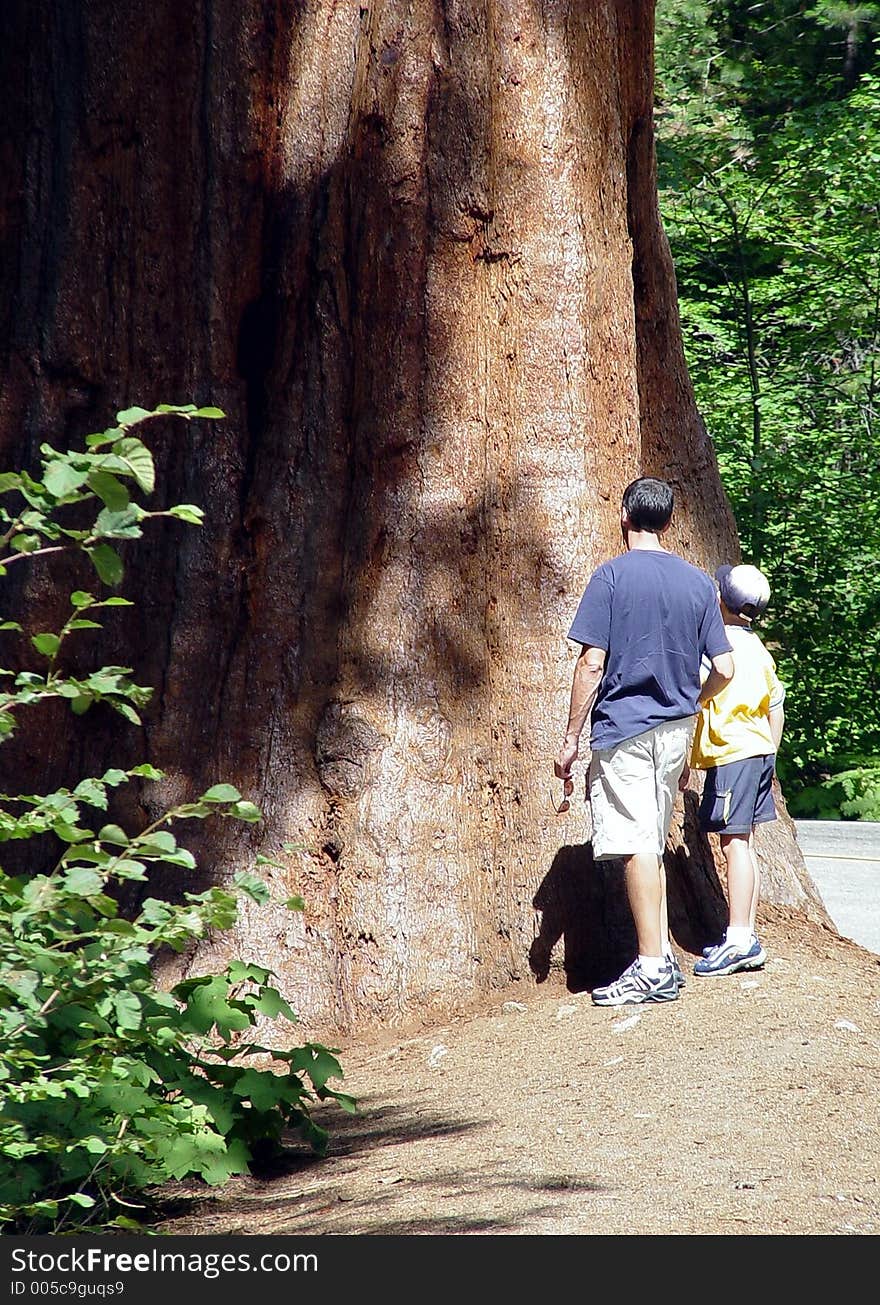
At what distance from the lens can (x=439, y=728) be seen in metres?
5.83

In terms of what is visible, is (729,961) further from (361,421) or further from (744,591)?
(361,421)

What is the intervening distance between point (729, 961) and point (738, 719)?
962 millimetres

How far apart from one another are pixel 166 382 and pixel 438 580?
1.37 m

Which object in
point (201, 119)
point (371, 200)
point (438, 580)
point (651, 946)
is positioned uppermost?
point (201, 119)

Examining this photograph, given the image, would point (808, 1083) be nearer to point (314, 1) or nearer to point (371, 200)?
point (371, 200)

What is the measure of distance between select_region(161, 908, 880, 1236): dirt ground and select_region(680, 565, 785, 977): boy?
0.22m

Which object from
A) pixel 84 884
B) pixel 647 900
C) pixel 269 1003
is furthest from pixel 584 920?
pixel 84 884

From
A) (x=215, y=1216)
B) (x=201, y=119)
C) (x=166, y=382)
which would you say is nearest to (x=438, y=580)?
(x=166, y=382)

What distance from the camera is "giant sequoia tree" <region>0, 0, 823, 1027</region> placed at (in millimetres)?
5746

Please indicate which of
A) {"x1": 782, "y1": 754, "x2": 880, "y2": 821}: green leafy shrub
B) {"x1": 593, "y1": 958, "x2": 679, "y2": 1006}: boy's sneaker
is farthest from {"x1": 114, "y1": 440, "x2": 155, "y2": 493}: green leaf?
{"x1": 782, "y1": 754, "x2": 880, "y2": 821}: green leafy shrub

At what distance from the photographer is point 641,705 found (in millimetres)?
5465

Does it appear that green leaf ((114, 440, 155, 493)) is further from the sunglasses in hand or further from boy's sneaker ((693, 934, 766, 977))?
boy's sneaker ((693, 934, 766, 977))

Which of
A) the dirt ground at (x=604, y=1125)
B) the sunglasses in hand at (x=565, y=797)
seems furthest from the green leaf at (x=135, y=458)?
the sunglasses in hand at (x=565, y=797)

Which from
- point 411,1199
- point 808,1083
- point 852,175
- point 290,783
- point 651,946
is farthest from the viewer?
point 852,175
